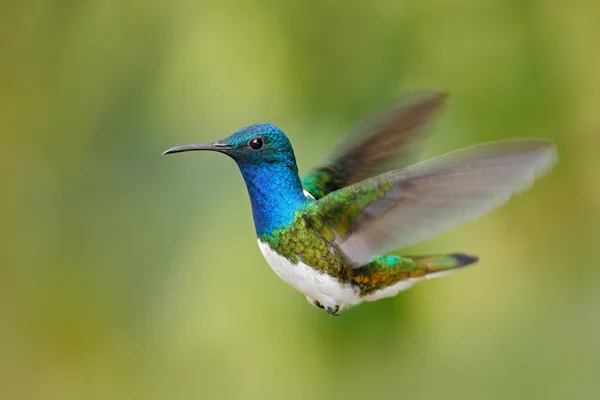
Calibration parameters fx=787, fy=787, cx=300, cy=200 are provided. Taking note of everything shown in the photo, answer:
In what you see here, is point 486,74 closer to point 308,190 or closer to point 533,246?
point 533,246

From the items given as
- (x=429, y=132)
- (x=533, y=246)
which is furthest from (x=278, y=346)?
(x=429, y=132)

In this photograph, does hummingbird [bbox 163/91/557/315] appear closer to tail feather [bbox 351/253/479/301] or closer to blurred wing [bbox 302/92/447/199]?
tail feather [bbox 351/253/479/301]

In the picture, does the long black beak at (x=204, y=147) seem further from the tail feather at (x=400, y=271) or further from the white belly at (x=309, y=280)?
the tail feather at (x=400, y=271)

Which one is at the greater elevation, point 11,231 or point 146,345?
point 11,231

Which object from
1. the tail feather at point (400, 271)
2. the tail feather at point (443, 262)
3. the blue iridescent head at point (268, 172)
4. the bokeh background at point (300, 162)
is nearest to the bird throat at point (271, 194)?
the blue iridescent head at point (268, 172)

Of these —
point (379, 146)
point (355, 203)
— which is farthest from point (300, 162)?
point (355, 203)

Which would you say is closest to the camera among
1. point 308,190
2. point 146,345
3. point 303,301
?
point 308,190
